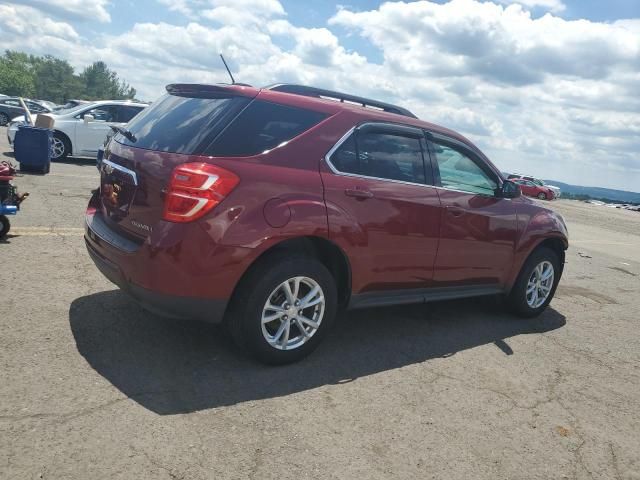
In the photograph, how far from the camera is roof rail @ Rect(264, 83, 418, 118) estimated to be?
4.30m

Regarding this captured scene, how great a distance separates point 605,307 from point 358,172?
439cm

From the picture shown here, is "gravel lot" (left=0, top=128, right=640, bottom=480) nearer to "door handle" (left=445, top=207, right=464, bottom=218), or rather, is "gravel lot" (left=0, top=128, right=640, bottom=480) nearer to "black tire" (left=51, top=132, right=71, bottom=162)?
"door handle" (left=445, top=207, right=464, bottom=218)

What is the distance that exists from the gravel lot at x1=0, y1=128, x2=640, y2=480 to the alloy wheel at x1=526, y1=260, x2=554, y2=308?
353 mm

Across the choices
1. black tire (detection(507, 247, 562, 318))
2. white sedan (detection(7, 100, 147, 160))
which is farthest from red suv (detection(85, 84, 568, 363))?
white sedan (detection(7, 100, 147, 160))

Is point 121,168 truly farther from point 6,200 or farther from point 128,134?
point 6,200

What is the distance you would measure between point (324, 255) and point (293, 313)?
0.51m

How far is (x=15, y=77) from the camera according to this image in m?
124

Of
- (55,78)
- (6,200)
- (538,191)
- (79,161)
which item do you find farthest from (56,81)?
(6,200)

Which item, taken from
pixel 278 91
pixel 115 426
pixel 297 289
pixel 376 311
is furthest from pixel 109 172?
pixel 376 311

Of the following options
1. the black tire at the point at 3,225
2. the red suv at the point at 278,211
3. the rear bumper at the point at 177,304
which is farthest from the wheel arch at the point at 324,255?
the black tire at the point at 3,225

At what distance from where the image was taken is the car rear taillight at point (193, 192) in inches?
129

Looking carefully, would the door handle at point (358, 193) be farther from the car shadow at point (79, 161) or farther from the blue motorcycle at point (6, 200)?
the car shadow at point (79, 161)

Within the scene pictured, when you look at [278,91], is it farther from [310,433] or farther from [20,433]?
[20,433]

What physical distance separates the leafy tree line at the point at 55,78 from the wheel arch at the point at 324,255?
5490 inches
